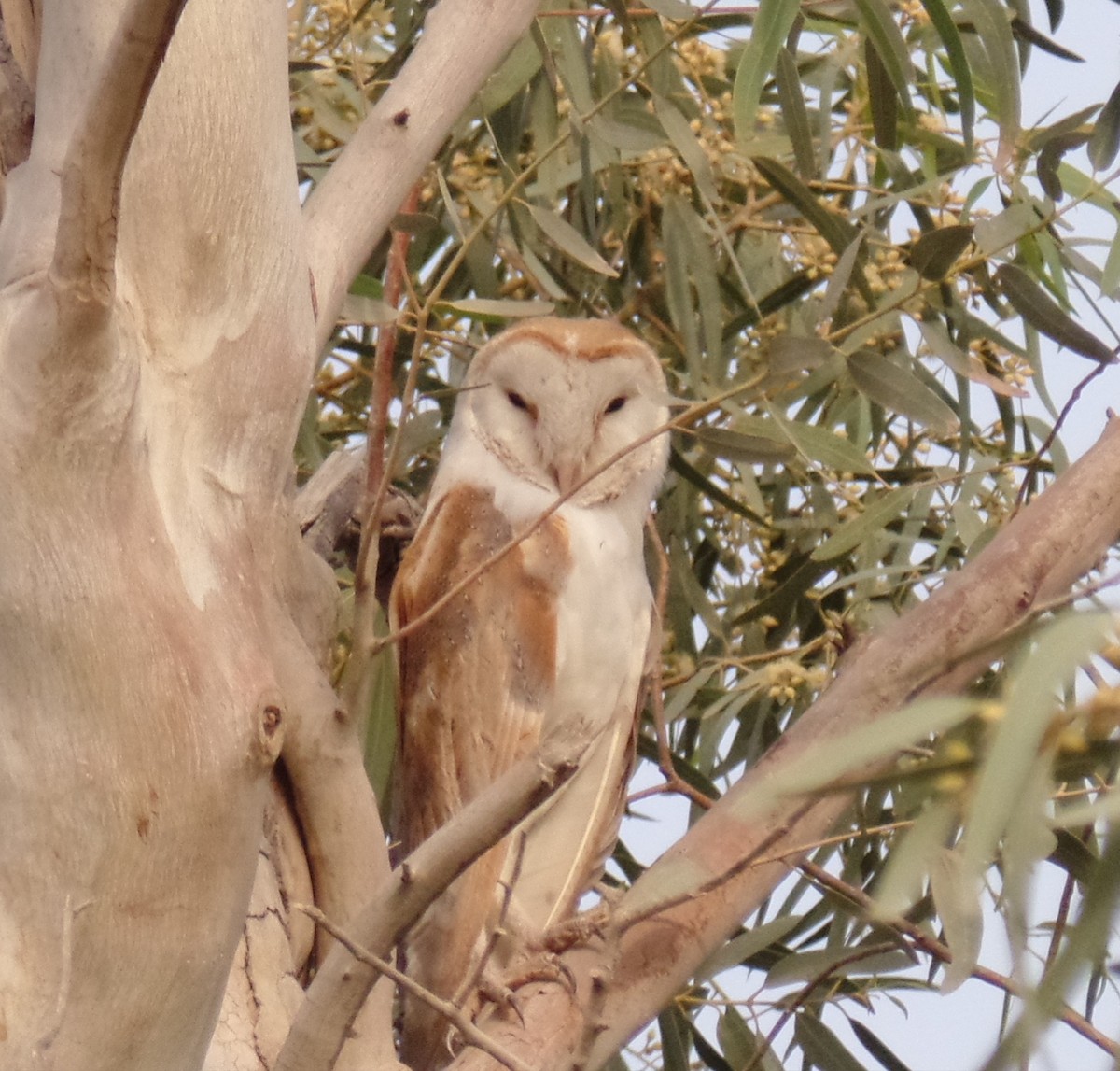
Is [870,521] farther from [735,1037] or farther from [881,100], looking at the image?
[735,1037]

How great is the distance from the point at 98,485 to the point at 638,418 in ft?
3.49

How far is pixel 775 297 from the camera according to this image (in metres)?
2.01

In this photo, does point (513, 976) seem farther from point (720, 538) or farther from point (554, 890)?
point (720, 538)

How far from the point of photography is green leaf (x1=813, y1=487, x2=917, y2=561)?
5.85 ft

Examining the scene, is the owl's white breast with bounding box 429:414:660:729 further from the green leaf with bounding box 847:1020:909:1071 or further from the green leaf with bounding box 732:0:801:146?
the green leaf with bounding box 732:0:801:146

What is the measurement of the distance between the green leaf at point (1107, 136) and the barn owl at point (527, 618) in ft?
1.68

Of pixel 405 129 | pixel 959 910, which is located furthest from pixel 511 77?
pixel 959 910

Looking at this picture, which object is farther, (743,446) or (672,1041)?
(672,1041)

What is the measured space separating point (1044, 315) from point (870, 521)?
28 cm

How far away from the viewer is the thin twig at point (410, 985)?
3.22 feet

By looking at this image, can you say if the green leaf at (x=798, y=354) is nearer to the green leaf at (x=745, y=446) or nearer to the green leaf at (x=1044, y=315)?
the green leaf at (x=745, y=446)

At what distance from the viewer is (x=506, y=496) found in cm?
192

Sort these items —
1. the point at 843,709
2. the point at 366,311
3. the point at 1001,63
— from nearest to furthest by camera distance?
the point at 843,709 < the point at 366,311 < the point at 1001,63

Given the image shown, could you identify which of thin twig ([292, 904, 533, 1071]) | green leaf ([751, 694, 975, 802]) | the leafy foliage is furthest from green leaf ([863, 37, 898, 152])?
green leaf ([751, 694, 975, 802])
